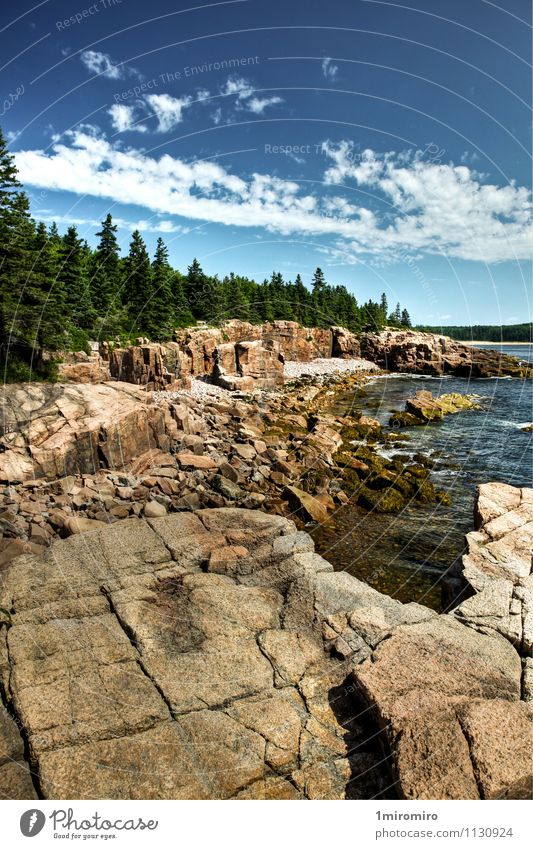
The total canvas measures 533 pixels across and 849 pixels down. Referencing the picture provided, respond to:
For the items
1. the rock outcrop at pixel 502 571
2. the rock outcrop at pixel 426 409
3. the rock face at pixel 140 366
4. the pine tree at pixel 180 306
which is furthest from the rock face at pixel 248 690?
the pine tree at pixel 180 306

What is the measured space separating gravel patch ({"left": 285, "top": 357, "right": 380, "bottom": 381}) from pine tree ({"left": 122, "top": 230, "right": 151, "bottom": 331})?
740 inches

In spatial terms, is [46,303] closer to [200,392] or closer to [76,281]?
[76,281]

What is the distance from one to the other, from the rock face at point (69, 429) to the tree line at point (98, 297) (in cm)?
479

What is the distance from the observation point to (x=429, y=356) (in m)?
83.3

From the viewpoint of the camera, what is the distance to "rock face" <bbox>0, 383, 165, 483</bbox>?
58.5ft

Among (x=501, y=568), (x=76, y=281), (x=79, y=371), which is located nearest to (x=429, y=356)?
(x=76, y=281)

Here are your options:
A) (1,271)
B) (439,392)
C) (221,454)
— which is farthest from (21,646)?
(439,392)

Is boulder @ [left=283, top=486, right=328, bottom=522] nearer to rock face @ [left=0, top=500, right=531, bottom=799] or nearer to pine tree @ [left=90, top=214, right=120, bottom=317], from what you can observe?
rock face @ [left=0, top=500, right=531, bottom=799]

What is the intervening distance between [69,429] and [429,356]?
251ft

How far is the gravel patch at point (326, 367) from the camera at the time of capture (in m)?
61.0

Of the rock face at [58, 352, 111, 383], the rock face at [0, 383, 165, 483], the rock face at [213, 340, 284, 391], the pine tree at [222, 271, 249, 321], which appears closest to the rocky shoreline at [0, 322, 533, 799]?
the rock face at [0, 383, 165, 483]

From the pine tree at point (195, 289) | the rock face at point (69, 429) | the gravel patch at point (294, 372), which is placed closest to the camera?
the rock face at point (69, 429)

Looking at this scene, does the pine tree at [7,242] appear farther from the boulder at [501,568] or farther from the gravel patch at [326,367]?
the gravel patch at [326,367]

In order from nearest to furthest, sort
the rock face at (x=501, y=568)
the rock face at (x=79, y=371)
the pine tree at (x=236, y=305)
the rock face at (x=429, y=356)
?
the rock face at (x=501, y=568) → the rock face at (x=79, y=371) → the pine tree at (x=236, y=305) → the rock face at (x=429, y=356)
